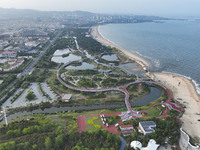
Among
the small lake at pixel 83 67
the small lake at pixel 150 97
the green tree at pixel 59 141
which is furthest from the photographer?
the small lake at pixel 83 67

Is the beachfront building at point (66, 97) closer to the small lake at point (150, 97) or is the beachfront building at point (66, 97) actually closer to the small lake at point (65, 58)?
the small lake at point (150, 97)

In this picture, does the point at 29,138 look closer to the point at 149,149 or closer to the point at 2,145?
the point at 2,145

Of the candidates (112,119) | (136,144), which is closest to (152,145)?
(136,144)

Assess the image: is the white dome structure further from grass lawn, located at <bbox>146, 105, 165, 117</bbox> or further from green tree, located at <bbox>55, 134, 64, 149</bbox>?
green tree, located at <bbox>55, 134, 64, 149</bbox>

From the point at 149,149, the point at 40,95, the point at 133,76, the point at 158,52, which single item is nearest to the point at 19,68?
the point at 40,95

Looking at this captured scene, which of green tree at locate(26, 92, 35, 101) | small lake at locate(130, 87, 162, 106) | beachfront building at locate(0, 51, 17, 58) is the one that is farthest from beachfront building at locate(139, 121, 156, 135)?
beachfront building at locate(0, 51, 17, 58)

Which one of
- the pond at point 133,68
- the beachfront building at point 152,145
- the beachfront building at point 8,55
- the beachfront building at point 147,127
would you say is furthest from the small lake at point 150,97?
the beachfront building at point 8,55
